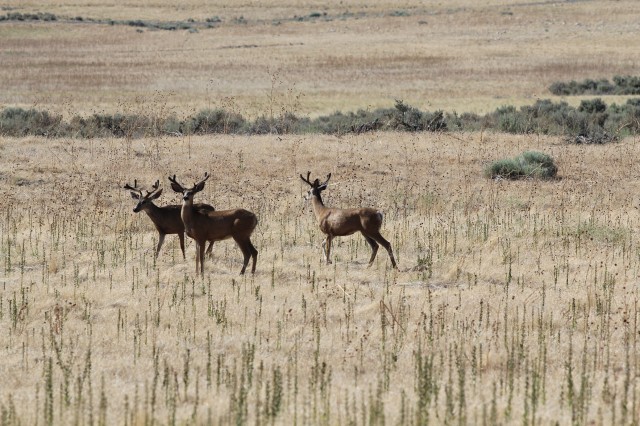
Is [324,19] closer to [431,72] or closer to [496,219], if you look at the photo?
[431,72]

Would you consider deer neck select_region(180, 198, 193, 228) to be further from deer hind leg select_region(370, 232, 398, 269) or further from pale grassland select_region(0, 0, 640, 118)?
pale grassland select_region(0, 0, 640, 118)

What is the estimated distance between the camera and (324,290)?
13.1 metres

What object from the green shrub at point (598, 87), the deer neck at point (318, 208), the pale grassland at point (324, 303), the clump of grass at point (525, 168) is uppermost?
the green shrub at point (598, 87)

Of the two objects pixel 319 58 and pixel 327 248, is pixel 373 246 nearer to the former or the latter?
pixel 327 248

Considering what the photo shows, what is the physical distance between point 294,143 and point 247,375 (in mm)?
14523

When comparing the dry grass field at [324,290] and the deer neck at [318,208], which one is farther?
the deer neck at [318,208]

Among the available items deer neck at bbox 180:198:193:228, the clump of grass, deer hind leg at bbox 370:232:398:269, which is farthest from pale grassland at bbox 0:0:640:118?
deer hind leg at bbox 370:232:398:269

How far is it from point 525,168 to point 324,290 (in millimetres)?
9406

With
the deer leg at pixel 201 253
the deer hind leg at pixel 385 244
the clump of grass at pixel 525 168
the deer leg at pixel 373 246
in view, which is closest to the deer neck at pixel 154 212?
the deer leg at pixel 201 253

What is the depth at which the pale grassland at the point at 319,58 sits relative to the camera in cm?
A: 3788

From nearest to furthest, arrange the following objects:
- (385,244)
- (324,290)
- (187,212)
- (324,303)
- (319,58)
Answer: (324,303) < (324,290) < (385,244) < (187,212) < (319,58)

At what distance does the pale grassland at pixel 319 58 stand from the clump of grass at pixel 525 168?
34.6ft

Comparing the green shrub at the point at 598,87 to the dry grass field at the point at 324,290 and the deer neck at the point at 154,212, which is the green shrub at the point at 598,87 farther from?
the deer neck at the point at 154,212

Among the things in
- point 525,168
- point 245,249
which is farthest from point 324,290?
point 525,168
